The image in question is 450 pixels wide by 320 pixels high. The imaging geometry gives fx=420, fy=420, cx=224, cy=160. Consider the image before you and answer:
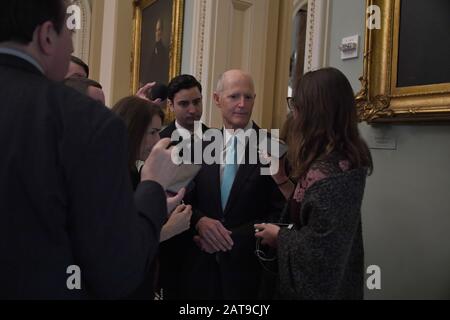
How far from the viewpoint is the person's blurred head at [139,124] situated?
1505 mm

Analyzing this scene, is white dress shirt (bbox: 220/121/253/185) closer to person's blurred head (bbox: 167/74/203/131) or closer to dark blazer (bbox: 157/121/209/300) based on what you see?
dark blazer (bbox: 157/121/209/300)

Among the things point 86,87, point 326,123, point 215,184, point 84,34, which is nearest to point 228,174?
point 215,184

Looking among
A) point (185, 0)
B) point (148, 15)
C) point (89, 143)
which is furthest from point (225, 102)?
point (148, 15)

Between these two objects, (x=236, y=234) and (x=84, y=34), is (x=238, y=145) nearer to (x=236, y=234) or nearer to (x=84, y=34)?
(x=236, y=234)

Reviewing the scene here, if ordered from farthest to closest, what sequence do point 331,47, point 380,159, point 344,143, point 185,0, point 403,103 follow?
point 185,0 → point 331,47 → point 380,159 → point 403,103 → point 344,143

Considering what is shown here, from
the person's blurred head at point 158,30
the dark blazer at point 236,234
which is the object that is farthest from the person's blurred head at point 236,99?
the person's blurred head at point 158,30

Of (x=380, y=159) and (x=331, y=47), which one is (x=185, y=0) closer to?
(x=331, y=47)

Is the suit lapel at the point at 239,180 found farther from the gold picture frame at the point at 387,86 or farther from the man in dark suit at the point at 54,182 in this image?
the man in dark suit at the point at 54,182

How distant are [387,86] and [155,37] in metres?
3.56

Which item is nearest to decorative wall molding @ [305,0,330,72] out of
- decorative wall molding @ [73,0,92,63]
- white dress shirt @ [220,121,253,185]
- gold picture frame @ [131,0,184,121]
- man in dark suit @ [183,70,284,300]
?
white dress shirt @ [220,121,253,185]

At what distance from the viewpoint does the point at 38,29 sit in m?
0.84
